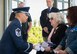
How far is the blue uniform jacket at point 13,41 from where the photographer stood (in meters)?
2.81

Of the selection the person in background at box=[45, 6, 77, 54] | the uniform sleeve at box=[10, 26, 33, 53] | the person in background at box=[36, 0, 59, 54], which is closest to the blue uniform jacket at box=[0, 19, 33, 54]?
the uniform sleeve at box=[10, 26, 33, 53]

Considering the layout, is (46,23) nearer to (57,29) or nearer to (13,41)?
(57,29)

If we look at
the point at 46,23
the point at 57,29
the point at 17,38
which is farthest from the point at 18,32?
the point at 46,23

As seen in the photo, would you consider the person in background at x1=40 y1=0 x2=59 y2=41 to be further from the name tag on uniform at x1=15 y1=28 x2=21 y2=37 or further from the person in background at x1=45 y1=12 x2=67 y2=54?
the name tag on uniform at x1=15 y1=28 x2=21 y2=37

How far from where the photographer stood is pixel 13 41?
2850 millimetres

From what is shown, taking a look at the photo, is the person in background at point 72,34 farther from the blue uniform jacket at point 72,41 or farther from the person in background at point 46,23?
the person in background at point 46,23

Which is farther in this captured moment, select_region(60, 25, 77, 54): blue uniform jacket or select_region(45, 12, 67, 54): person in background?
select_region(45, 12, 67, 54): person in background

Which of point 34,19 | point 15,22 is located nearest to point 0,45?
point 15,22

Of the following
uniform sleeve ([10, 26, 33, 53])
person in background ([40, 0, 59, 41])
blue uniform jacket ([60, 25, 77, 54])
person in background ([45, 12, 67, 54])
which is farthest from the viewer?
person in background ([40, 0, 59, 41])

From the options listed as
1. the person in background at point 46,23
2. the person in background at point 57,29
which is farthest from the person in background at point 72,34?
the person in background at point 46,23

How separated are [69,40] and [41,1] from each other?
3.82 meters

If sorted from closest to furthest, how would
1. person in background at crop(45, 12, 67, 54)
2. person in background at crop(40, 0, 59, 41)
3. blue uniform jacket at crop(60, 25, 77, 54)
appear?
blue uniform jacket at crop(60, 25, 77, 54) → person in background at crop(45, 12, 67, 54) → person in background at crop(40, 0, 59, 41)

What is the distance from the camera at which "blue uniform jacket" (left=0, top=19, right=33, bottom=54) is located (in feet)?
9.23

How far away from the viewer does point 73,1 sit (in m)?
4.70
